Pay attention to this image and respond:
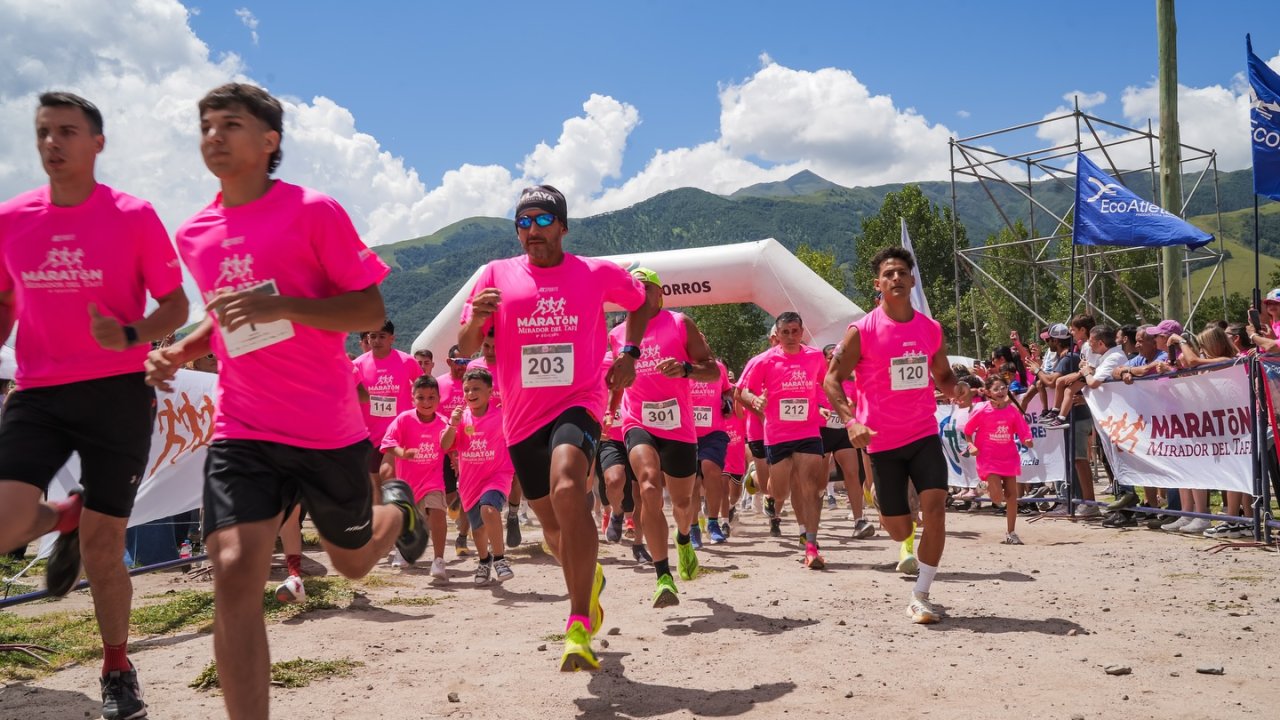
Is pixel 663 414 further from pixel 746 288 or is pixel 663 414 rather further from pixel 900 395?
pixel 746 288

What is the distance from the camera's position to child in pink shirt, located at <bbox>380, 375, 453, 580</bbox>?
896cm

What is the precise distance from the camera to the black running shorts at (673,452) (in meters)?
7.48

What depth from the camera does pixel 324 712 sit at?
13.8ft

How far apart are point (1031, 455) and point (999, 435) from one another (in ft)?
8.66

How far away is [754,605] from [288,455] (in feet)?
13.2

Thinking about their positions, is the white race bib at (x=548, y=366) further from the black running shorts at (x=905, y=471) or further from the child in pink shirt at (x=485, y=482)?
the child in pink shirt at (x=485, y=482)

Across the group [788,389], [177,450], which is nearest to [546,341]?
[177,450]

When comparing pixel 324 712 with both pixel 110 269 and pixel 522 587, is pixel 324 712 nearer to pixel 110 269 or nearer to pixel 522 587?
pixel 110 269

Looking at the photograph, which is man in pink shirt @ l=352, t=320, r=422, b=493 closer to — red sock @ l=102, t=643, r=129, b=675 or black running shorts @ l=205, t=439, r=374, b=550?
red sock @ l=102, t=643, r=129, b=675

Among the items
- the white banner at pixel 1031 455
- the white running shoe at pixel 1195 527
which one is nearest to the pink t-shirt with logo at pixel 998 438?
the white banner at pixel 1031 455

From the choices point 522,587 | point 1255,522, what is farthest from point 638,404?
point 1255,522

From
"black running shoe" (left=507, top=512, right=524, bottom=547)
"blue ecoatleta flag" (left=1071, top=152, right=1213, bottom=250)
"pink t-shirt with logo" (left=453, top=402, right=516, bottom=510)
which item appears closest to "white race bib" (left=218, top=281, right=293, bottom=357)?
"pink t-shirt with logo" (left=453, top=402, right=516, bottom=510)

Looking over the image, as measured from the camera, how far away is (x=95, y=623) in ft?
→ 21.4

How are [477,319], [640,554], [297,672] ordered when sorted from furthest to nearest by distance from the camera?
1. [640,554]
2. [297,672]
3. [477,319]
